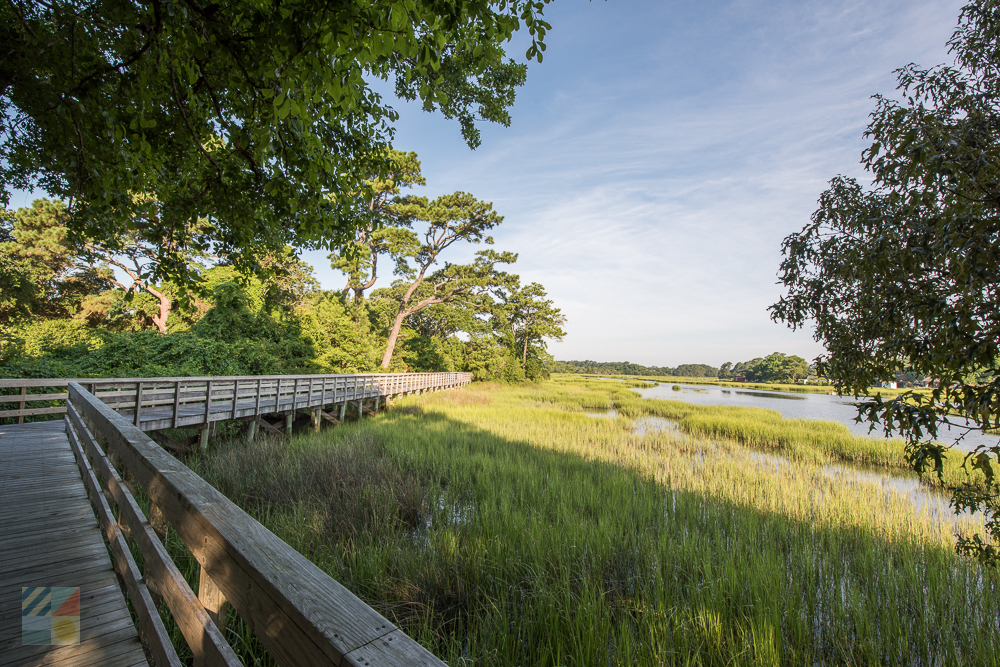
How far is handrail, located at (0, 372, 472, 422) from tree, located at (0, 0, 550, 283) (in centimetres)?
390

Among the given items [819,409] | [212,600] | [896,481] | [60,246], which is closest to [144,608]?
[212,600]

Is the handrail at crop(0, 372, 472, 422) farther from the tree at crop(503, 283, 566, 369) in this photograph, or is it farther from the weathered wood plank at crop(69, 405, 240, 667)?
the tree at crop(503, 283, 566, 369)

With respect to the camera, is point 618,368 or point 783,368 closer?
point 783,368

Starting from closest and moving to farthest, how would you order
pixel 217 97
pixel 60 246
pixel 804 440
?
pixel 217 97 < pixel 804 440 < pixel 60 246

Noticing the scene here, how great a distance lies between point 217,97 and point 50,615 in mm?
4387

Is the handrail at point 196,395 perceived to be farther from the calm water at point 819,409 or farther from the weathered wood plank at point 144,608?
the calm water at point 819,409

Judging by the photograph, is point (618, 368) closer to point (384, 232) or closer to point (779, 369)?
point (779, 369)

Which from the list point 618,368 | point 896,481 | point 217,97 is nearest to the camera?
point 217,97

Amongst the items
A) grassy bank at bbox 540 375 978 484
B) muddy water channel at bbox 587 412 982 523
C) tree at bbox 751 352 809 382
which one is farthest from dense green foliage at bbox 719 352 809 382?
muddy water channel at bbox 587 412 982 523

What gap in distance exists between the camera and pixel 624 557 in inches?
182

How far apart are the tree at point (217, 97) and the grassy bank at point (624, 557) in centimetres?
354

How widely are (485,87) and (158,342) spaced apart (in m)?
13.2

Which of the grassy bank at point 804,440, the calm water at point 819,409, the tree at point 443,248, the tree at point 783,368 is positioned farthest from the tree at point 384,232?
the tree at point 783,368

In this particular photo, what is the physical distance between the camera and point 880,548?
5219 mm
